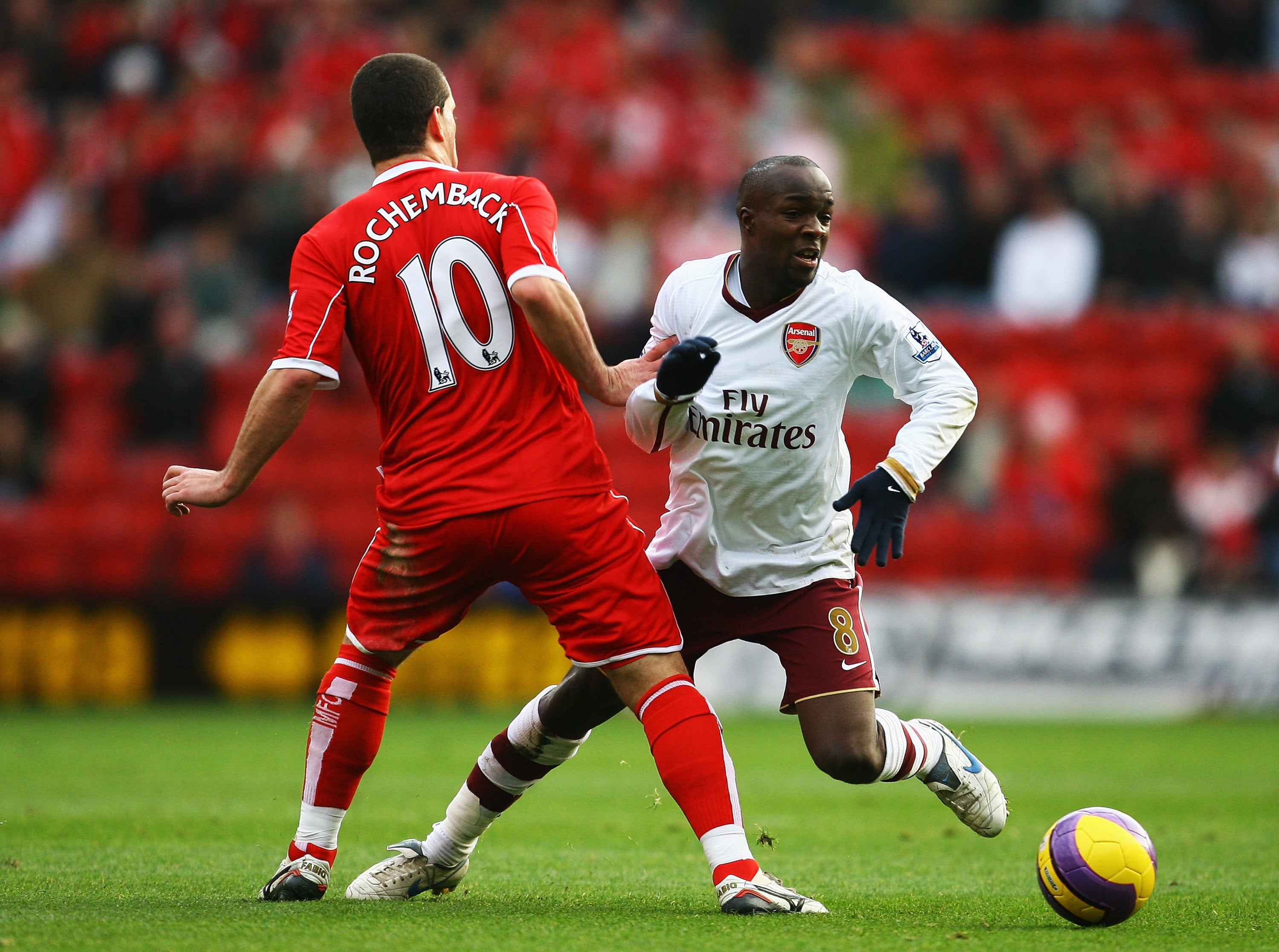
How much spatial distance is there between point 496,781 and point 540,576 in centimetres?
89

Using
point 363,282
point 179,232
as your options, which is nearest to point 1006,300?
point 179,232

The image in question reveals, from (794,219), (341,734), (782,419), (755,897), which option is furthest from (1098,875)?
(341,734)

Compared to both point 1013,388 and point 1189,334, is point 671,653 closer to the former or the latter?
point 1013,388

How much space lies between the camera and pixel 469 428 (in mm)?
4703

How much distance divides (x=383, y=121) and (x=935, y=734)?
8.49ft

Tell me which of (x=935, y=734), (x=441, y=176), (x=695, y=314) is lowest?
(x=935, y=734)

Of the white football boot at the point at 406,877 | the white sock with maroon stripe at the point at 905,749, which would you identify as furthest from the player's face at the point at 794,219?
the white football boot at the point at 406,877

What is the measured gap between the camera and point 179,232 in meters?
16.8

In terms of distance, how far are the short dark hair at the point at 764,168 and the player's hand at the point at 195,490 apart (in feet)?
5.75

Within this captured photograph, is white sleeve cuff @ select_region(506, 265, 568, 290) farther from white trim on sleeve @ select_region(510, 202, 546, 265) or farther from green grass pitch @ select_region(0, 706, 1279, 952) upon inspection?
green grass pitch @ select_region(0, 706, 1279, 952)

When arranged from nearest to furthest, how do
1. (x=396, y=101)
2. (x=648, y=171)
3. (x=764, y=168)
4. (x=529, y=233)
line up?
(x=529, y=233) < (x=396, y=101) < (x=764, y=168) < (x=648, y=171)

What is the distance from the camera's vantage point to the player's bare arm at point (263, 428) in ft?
15.3

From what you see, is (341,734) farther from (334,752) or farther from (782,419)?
(782,419)

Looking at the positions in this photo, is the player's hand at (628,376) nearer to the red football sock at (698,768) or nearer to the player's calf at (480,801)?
the red football sock at (698,768)
